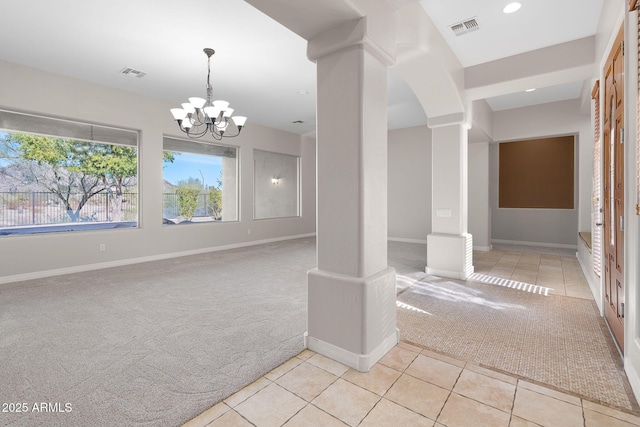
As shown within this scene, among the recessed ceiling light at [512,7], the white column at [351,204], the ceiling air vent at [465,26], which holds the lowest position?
the white column at [351,204]

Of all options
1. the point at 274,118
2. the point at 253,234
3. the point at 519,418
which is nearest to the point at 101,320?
the point at 519,418

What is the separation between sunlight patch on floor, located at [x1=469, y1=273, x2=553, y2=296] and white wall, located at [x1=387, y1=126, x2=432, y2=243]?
3415 millimetres

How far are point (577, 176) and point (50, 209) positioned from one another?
10.3 m

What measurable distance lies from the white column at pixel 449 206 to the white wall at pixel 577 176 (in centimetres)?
285

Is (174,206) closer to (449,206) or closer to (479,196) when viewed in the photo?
(449,206)

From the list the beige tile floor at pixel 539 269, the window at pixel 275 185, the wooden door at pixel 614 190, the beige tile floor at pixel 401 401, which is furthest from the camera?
the window at pixel 275 185

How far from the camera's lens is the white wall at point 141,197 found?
422cm

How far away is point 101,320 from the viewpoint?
2.82m

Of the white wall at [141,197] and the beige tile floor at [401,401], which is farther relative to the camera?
the white wall at [141,197]

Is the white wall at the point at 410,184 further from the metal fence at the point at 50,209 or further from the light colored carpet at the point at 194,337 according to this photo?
the metal fence at the point at 50,209

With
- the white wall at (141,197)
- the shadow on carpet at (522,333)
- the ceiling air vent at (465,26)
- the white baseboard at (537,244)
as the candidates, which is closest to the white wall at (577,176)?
the white baseboard at (537,244)

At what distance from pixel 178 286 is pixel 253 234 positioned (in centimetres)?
362

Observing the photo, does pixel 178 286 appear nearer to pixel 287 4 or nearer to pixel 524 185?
pixel 287 4

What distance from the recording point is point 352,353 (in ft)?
6.75
